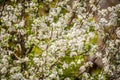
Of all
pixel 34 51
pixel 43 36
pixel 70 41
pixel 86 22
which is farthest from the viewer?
pixel 34 51

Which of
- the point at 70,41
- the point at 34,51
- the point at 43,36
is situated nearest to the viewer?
the point at 70,41

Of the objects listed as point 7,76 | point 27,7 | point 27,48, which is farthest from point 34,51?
point 7,76

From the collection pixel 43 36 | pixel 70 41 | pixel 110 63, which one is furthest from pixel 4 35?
pixel 110 63

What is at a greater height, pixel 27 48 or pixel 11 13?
pixel 11 13

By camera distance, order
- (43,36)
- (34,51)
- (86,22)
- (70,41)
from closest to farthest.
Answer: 1. (70,41)
2. (43,36)
3. (86,22)
4. (34,51)

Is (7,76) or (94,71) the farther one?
(94,71)

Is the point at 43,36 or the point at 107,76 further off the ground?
the point at 43,36

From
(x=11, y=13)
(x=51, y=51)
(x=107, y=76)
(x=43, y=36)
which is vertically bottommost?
(x=107, y=76)

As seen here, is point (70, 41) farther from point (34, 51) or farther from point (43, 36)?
point (34, 51)

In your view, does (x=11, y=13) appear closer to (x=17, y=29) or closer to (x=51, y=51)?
(x=17, y=29)
